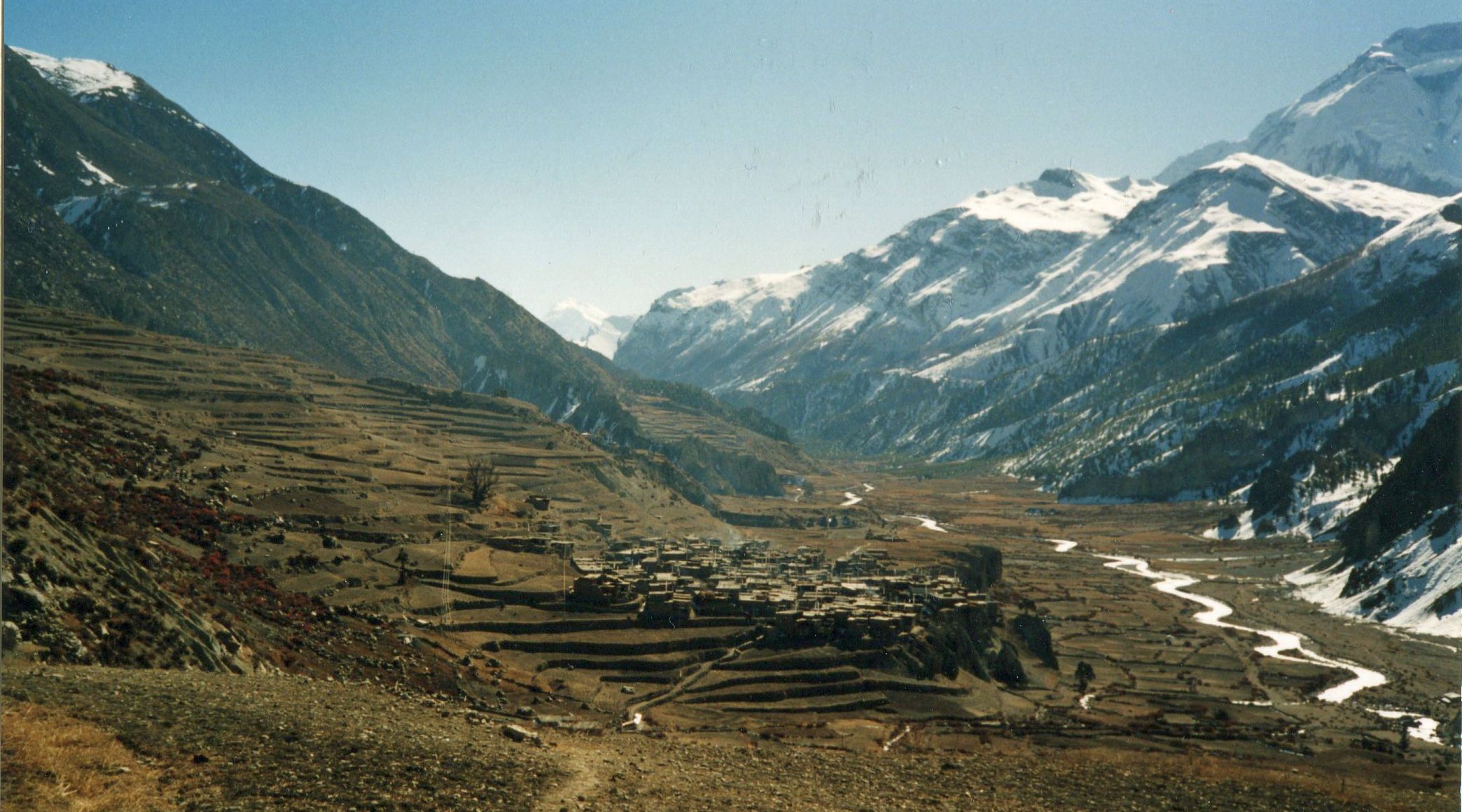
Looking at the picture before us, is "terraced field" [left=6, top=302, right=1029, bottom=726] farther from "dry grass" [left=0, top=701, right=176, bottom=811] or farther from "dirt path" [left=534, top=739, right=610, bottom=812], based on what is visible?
"dry grass" [left=0, top=701, right=176, bottom=811]

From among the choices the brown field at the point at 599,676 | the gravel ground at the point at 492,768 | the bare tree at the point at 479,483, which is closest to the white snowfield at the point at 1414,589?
the brown field at the point at 599,676

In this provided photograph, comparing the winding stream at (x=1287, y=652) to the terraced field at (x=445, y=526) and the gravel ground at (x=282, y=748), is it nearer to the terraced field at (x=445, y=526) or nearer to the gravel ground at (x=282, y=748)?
the terraced field at (x=445, y=526)

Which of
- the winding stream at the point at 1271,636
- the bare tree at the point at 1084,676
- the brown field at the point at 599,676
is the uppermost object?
the brown field at the point at 599,676

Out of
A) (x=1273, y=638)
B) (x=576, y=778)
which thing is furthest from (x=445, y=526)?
(x=1273, y=638)

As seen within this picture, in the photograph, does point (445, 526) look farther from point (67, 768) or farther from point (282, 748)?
point (67, 768)

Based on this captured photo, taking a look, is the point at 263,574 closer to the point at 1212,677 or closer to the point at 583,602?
the point at 583,602
